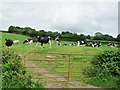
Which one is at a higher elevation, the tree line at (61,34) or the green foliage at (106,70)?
the tree line at (61,34)

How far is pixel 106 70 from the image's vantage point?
14203mm

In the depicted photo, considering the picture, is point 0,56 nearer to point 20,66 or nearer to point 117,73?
point 20,66

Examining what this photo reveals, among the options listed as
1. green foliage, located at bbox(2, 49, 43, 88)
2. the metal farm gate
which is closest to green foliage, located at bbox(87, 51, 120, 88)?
the metal farm gate

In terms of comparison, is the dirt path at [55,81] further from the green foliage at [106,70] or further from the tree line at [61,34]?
the tree line at [61,34]

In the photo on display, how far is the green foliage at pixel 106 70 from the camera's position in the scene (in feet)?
43.6

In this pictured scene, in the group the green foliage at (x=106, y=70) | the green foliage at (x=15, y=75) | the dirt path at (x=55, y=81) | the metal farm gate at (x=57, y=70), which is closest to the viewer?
the green foliage at (x=15, y=75)

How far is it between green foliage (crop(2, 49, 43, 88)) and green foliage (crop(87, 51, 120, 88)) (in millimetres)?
2948

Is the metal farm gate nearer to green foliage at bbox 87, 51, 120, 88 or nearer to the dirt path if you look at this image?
the dirt path

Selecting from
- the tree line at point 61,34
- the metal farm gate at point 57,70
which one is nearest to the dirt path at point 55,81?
the metal farm gate at point 57,70

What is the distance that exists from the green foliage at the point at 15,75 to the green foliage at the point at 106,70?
116 inches

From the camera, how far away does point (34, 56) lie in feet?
61.7

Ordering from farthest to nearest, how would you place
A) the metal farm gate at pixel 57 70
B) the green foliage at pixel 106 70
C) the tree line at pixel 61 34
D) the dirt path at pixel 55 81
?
the tree line at pixel 61 34, the metal farm gate at pixel 57 70, the green foliage at pixel 106 70, the dirt path at pixel 55 81

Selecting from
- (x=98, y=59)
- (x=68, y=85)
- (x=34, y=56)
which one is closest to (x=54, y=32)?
(x=34, y=56)

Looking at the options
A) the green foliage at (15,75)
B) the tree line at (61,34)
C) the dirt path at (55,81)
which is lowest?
the dirt path at (55,81)
